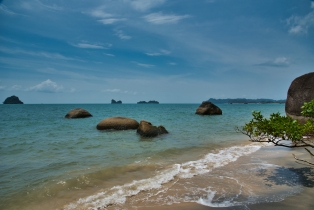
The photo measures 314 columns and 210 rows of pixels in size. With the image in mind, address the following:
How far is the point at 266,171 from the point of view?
7.06 meters

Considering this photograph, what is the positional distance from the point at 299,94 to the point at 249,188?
12.6 m

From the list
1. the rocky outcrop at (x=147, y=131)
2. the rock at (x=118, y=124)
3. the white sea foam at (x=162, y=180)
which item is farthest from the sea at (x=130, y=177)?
the rock at (x=118, y=124)

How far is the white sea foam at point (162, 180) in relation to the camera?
5.13m

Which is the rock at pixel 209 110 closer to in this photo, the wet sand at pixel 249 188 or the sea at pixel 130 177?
the sea at pixel 130 177

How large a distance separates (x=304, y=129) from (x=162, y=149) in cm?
679

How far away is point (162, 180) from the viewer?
6531 millimetres

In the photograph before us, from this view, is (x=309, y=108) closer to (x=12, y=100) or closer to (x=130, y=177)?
(x=130, y=177)

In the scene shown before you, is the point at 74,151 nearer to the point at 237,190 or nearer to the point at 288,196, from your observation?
the point at 237,190

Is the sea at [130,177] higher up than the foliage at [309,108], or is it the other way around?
the foliage at [309,108]

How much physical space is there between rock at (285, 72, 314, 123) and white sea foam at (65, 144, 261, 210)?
7.41 metres

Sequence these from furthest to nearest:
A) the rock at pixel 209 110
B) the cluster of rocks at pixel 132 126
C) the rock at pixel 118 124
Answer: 1. the rock at pixel 209 110
2. the rock at pixel 118 124
3. the cluster of rocks at pixel 132 126

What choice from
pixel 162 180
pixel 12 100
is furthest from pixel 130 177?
pixel 12 100

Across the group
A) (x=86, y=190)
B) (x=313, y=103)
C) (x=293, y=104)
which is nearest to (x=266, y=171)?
(x=313, y=103)

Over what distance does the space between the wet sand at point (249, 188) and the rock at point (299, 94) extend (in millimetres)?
8561
